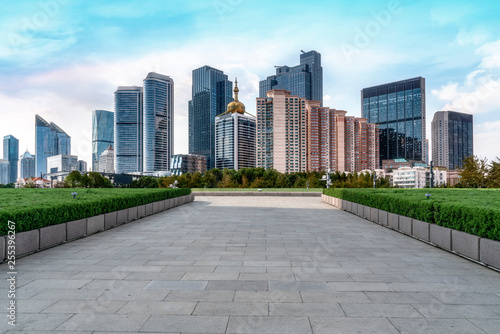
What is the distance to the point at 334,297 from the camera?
14.3 ft

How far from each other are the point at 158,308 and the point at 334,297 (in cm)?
236

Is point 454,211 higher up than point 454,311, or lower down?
higher up

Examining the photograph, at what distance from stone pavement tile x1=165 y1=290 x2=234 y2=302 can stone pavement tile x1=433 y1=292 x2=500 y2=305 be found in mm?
2946

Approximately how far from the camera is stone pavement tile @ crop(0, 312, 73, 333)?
11.4 ft

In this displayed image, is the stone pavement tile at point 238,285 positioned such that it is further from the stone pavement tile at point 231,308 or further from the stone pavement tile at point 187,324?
the stone pavement tile at point 187,324

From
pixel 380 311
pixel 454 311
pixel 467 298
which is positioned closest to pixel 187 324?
pixel 380 311

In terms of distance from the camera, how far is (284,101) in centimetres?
12888

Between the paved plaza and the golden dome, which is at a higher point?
the golden dome

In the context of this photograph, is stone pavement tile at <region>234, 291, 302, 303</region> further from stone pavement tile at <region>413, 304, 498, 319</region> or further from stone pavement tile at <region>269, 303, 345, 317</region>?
stone pavement tile at <region>413, 304, 498, 319</region>

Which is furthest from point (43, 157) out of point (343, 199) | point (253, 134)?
point (343, 199)

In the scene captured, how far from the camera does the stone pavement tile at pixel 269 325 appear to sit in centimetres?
338

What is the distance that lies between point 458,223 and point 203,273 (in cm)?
561

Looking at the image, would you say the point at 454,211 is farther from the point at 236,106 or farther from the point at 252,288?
the point at 236,106

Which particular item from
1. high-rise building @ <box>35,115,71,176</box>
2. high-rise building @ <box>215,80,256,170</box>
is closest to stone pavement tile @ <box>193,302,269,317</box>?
high-rise building @ <box>215,80,256,170</box>
